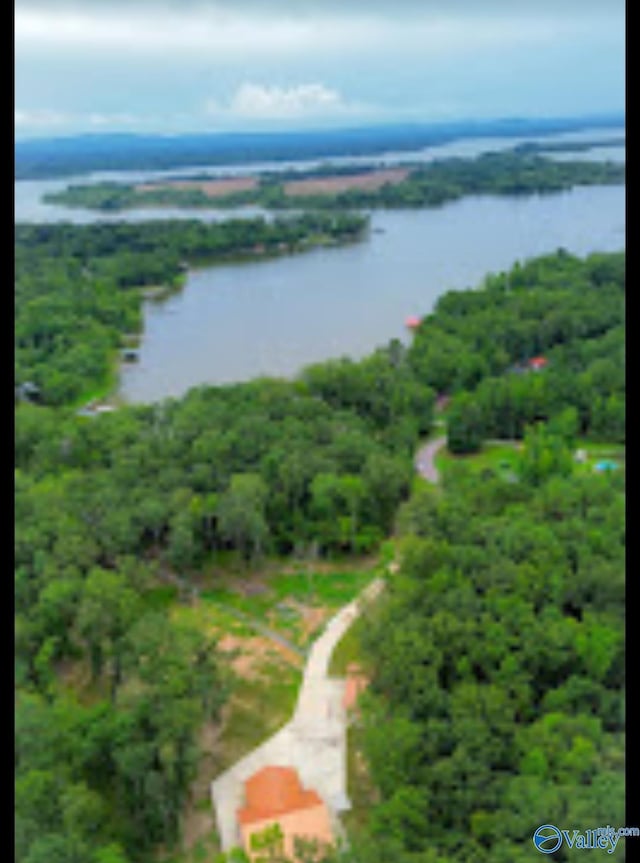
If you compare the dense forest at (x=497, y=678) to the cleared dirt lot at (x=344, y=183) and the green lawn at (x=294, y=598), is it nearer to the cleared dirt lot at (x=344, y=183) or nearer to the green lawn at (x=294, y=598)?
the green lawn at (x=294, y=598)

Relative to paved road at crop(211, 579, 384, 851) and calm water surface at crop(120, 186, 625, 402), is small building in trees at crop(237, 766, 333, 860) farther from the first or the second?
calm water surface at crop(120, 186, 625, 402)

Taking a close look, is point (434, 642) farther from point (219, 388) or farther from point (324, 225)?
point (324, 225)

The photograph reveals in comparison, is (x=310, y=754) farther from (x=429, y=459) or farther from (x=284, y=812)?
(x=429, y=459)

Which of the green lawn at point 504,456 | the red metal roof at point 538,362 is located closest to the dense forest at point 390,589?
the green lawn at point 504,456

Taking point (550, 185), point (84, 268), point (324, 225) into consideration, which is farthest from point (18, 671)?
point (550, 185)

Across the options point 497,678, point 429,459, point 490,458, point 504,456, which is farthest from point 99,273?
point 497,678

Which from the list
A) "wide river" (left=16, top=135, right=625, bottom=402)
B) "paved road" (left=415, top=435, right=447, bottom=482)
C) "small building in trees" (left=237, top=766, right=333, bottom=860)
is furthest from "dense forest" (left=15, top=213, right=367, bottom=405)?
"small building in trees" (left=237, top=766, right=333, bottom=860)

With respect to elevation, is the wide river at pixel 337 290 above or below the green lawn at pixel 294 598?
above
